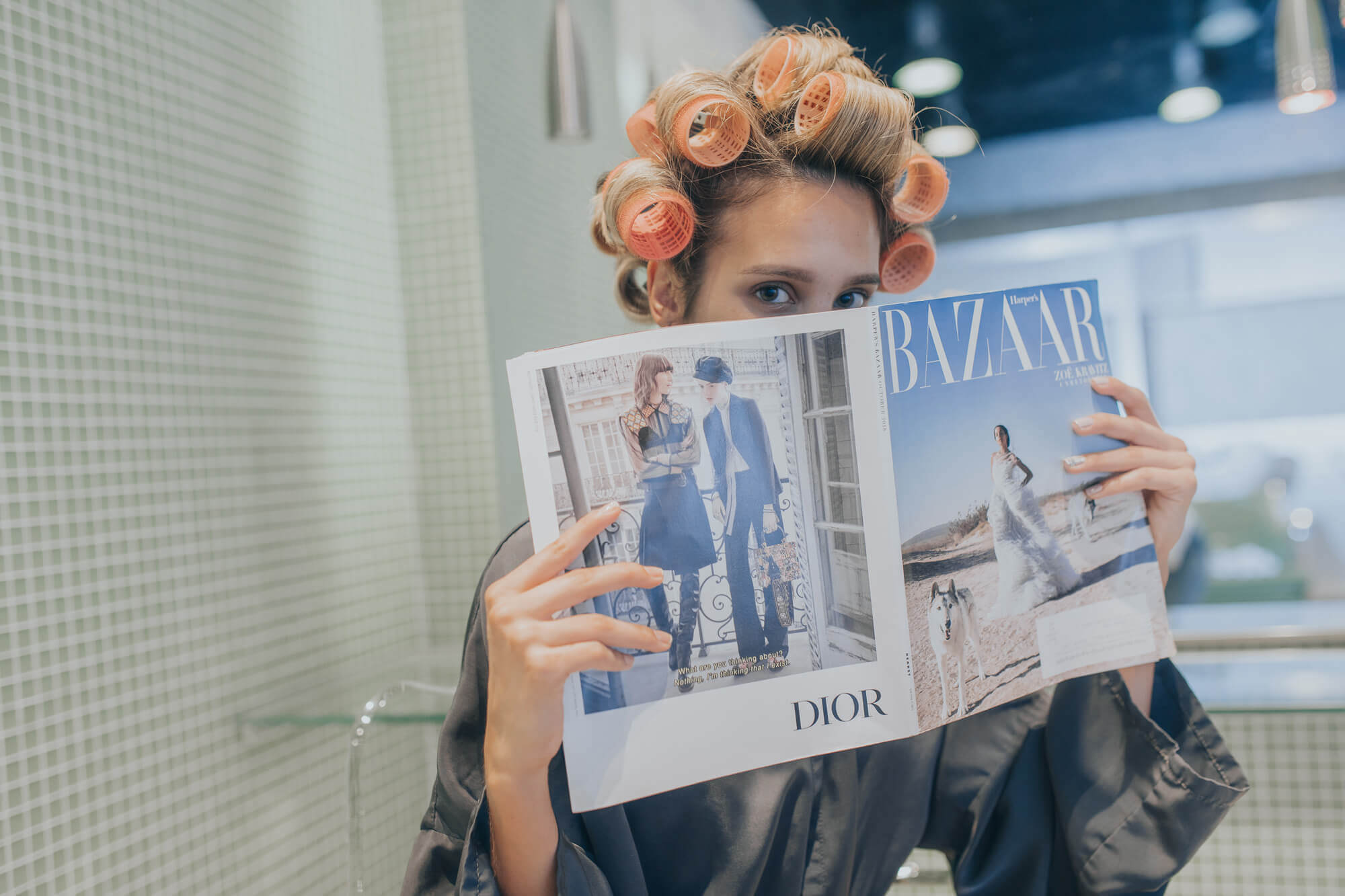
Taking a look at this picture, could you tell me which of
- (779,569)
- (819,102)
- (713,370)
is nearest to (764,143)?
(819,102)

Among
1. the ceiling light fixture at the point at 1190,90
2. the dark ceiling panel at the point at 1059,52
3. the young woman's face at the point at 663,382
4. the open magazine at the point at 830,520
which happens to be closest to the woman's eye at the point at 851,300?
the open magazine at the point at 830,520

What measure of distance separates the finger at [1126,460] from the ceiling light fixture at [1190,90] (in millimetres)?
1053

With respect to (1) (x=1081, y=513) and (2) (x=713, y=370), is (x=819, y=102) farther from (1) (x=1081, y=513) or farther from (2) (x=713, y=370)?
(1) (x=1081, y=513)

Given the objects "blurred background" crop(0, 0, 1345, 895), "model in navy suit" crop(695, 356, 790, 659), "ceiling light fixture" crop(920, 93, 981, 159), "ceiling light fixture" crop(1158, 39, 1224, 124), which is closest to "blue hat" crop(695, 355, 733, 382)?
"model in navy suit" crop(695, 356, 790, 659)

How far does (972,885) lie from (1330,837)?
82cm

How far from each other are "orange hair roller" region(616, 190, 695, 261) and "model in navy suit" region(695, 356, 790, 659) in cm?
16

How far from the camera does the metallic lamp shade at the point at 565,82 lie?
4.69 ft

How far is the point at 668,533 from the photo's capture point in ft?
1.89

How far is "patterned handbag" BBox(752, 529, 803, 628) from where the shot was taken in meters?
0.59

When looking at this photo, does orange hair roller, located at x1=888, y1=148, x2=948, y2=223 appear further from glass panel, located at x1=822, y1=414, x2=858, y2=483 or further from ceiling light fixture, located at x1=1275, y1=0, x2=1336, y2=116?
ceiling light fixture, located at x1=1275, y1=0, x2=1336, y2=116

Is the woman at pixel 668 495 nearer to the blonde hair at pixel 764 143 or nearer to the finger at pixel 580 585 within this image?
the finger at pixel 580 585

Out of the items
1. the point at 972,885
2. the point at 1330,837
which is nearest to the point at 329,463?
the point at 972,885

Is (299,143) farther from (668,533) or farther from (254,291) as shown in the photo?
(668,533)

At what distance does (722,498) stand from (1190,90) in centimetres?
136
